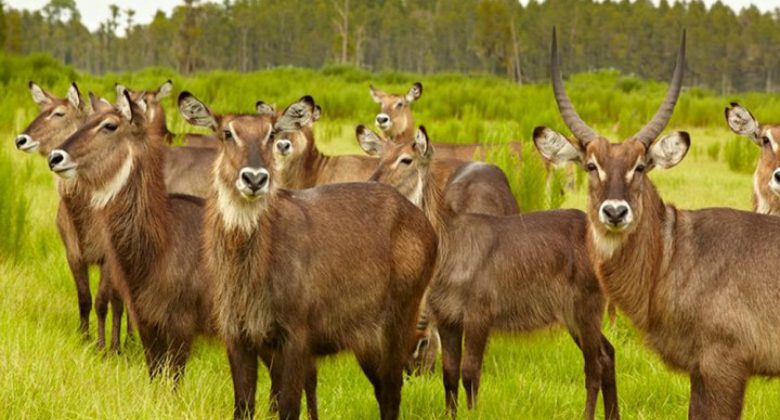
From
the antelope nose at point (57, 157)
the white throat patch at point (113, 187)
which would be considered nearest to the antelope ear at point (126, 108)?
the white throat patch at point (113, 187)

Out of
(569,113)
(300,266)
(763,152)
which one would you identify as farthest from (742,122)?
(300,266)

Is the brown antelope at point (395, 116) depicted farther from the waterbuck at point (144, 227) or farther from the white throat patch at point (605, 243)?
the white throat patch at point (605, 243)

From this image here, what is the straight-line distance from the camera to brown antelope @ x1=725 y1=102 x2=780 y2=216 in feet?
18.3

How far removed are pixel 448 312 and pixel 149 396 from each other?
197cm

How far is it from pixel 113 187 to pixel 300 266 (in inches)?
58.6

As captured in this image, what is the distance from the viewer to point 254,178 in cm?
364

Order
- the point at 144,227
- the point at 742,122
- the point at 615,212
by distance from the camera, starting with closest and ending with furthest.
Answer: the point at 615,212 → the point at 144,227 → the point at 742,122

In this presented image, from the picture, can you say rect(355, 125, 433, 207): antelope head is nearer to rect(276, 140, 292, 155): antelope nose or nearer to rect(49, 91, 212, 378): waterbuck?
rect(49, 91, 212, 378): waterbuck

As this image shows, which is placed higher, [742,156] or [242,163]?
[242,163]

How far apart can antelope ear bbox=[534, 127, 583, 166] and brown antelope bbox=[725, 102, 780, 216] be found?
1887mm

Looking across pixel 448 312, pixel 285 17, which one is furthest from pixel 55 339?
pixel 285 17

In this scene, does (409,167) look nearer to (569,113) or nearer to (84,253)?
(569,113)

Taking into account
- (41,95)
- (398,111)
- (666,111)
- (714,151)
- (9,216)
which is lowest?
(9,216)

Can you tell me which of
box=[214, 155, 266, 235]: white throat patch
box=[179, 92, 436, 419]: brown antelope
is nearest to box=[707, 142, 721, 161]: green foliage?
box=[179, 92, 436, 419]: brown antelope
